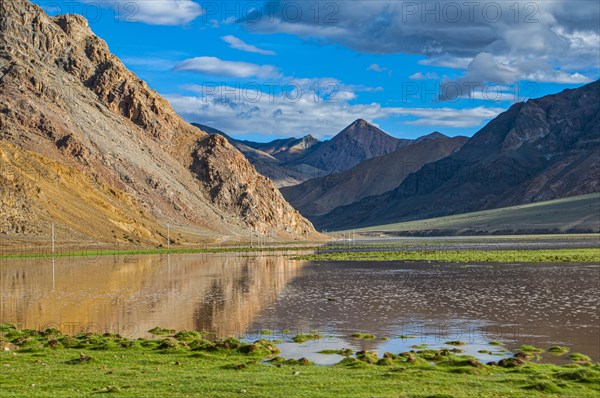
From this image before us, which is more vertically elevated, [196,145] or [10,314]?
[196,145]

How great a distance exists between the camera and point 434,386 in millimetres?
18891

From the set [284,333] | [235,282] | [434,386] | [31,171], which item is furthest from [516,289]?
[31,171]

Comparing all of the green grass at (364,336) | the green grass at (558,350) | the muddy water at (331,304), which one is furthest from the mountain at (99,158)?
the green grass at (558,350)

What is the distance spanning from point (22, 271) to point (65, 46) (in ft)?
366

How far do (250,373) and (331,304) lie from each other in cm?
2025

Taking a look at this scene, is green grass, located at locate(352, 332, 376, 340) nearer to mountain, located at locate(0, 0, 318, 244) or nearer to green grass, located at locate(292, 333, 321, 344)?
green grass, located at locate(292, 333, 321, 344)

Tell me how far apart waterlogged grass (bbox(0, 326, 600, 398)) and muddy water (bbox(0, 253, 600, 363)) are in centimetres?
227

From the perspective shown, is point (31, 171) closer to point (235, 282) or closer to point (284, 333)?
point (235, 282)

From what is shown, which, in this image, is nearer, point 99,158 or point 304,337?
point 304,337

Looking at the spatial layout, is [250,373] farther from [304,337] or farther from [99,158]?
[99,158]

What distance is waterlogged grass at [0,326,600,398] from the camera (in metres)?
18.3

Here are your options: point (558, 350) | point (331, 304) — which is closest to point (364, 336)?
point (558, 350)

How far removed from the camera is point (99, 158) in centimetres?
14675

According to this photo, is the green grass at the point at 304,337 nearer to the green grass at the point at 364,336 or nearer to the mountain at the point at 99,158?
the green grass at the point at 364,336
